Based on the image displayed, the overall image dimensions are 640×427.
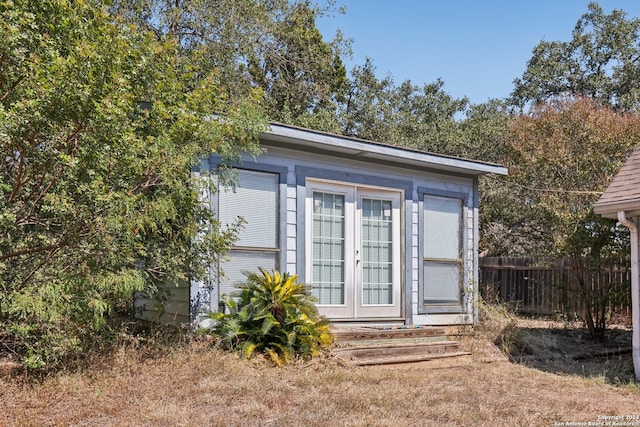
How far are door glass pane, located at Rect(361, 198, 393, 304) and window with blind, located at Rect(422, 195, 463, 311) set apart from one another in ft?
2.01

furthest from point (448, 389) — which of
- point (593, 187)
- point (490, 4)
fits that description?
point (490, 4)

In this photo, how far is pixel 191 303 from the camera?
6.84 meters

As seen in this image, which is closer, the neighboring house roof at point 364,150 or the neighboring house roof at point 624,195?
the neighboring house roof at point 624,195

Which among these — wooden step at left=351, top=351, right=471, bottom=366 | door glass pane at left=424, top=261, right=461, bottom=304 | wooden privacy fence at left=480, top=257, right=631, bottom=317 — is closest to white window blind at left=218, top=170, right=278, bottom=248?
wooden step at left=351, top=351, right=471, bottom=366

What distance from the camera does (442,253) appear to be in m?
9.20

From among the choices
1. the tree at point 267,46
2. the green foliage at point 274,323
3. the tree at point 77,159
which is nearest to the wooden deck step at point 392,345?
the green foliage at point 274,323

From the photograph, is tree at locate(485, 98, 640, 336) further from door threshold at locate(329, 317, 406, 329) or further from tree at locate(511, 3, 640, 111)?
tree at locate(511, 3, 640, 111)

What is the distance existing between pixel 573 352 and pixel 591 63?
16037 mm

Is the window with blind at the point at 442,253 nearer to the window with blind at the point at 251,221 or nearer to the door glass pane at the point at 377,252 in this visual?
the door glass pane at the point at 377,252

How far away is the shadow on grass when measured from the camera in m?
7.29

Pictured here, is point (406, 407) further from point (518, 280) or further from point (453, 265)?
point (518, 280)

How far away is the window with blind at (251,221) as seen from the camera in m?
7.18

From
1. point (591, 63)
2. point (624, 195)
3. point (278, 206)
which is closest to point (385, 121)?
point (591, 63)

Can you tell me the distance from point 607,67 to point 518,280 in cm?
1091
